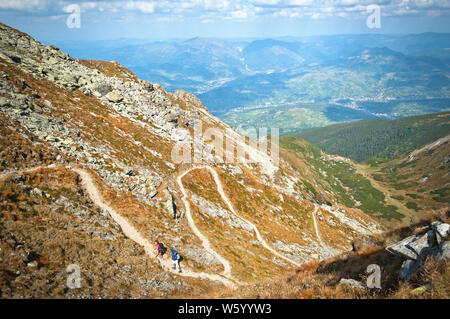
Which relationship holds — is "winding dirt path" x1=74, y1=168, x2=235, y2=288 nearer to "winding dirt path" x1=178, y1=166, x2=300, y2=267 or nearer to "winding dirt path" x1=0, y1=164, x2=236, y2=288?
"winding dirt path" x1=0, y1=164, x2=236, y2=288

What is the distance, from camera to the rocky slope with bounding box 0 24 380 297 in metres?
22.7

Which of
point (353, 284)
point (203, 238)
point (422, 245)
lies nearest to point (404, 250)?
point (422, 245)

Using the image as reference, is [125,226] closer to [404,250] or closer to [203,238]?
[203,238]

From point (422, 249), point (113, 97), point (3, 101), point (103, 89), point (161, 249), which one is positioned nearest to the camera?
point (422, 249)

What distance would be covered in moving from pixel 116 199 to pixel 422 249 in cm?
3685

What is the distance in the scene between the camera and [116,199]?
3691cm

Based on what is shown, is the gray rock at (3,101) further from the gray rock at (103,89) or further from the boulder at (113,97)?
the gray rock at (103,89)

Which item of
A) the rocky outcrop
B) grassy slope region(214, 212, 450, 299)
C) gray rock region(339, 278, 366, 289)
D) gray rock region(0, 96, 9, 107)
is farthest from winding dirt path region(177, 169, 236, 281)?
gray rock region(0, 96, 9, 107)

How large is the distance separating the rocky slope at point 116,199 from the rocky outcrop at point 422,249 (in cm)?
2013

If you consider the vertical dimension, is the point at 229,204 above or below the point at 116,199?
below

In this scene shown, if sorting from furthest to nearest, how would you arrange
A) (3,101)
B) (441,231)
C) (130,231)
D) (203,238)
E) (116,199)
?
(203,238) < (3,101) < (116,199) < (130,231) < (441,231)

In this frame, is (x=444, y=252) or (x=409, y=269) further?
(x=409, y=269)

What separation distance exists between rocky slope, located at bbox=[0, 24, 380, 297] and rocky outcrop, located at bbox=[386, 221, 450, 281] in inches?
793
